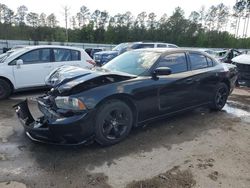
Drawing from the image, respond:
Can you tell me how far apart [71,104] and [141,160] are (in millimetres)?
1275

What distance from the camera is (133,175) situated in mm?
3254

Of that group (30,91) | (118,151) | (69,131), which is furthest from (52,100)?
(30,91)

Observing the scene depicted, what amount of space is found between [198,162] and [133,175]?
1.01m

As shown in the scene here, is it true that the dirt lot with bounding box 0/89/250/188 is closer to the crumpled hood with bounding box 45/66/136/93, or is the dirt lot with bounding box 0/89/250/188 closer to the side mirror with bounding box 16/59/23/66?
the crumpled hood with bounding box 45/66/136/93

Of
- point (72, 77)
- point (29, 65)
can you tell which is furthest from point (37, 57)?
point (72, 77)

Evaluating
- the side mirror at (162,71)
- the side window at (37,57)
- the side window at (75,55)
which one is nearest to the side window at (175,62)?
the side mirror at (162,71)

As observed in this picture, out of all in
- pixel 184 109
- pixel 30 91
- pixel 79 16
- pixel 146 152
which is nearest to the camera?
pixel 146 152

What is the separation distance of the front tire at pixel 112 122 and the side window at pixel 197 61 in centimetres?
205

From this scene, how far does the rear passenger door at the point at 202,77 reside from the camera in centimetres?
538

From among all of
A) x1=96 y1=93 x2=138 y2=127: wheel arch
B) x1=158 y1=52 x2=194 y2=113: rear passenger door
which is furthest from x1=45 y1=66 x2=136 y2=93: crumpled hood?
x1=158 y1=52 x2=194 y2=113: rear passenger door

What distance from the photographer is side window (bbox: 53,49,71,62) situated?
7875mm

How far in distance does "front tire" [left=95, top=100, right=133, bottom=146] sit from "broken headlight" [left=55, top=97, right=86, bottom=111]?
293mm

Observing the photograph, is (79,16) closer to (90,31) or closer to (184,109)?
(90,31)

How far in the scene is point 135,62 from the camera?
4.95 m
